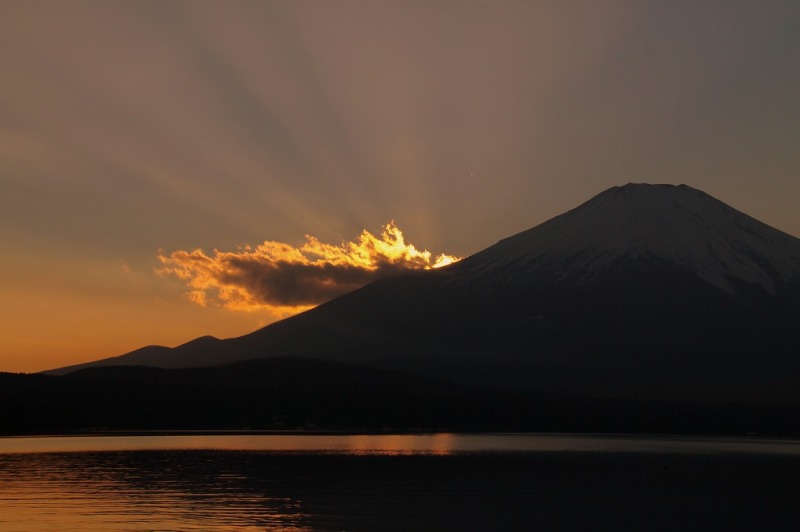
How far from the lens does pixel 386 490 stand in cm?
6631

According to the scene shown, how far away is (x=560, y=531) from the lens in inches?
1961

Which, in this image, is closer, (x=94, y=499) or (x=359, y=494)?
(x=94, y=499)

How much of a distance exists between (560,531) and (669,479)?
3257 centimetres

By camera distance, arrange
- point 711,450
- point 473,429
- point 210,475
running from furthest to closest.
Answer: point 473,429, point 711,450, point 210,475

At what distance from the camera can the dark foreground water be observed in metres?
52.3

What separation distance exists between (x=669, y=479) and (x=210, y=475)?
1391 inches

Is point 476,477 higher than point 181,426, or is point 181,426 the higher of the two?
point 181,426

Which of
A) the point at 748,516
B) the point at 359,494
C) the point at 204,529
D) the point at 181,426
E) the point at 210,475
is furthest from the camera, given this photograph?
the point at 181,426

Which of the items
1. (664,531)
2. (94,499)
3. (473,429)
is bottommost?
(664,531)

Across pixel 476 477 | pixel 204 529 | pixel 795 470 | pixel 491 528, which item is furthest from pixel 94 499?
pixel 795 470

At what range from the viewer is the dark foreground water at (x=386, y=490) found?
172 feet

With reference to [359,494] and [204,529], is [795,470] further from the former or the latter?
[204,529]

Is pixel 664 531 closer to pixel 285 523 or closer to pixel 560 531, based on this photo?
pixel 560 531

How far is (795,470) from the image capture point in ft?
291
